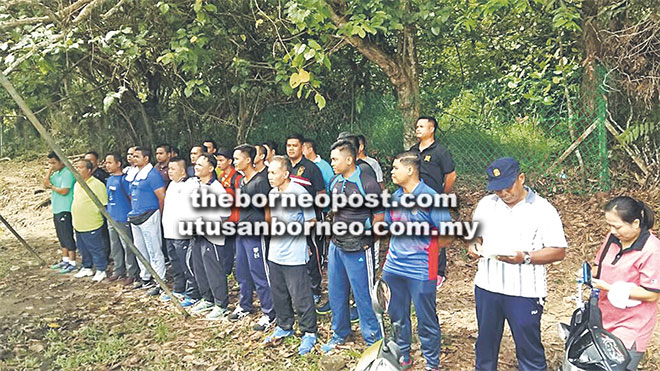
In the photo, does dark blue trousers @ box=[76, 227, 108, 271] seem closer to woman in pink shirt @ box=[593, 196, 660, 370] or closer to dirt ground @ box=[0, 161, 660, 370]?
dirt ground @ box=[0, 161, 660, 370]

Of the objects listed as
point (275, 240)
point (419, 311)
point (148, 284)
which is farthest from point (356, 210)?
point (148, 284)

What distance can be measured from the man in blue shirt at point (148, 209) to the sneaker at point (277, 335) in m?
2.00

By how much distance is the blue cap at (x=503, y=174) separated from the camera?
115 inches

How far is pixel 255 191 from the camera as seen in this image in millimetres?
4484

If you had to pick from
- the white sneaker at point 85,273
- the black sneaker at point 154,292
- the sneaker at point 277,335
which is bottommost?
the sneaker at point 277,335

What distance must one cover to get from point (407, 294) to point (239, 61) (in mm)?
4184

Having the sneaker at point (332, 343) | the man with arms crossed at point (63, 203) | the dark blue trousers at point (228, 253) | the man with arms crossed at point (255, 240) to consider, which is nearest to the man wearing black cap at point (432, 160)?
the man with arms crossed at point (255, 240)

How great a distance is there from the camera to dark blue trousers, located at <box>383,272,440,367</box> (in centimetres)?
345

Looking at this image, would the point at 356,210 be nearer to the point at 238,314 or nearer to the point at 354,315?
the point at 354,315

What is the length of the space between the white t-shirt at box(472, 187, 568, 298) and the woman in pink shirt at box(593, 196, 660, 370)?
31cm

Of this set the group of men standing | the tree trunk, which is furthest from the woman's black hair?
the tree trunk

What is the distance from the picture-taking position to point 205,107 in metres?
9.16

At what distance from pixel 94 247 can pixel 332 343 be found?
374 centimetres

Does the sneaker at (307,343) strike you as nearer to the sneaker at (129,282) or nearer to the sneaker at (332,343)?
the sneaker at (332,343)
